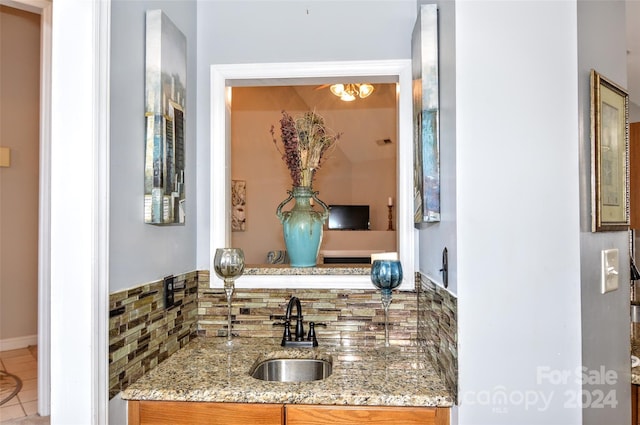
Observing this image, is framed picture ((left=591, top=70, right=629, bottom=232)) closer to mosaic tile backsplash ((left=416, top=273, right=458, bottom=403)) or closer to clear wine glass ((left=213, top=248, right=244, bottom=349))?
mosaic tile backsplash ((left=416, top=273, right=458, bottom=403))

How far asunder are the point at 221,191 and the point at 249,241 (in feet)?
10.9

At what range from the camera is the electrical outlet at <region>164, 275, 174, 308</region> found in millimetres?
1686

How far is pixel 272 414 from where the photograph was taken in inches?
54.7

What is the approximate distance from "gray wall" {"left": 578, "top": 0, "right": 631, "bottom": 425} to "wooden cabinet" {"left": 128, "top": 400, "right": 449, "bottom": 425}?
47cm

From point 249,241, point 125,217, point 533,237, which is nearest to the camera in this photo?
point 533,237

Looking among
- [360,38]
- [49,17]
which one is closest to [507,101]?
[360,38]

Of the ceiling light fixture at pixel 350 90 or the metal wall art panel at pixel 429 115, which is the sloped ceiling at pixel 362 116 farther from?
the metal wall art panel at pixel 429 115

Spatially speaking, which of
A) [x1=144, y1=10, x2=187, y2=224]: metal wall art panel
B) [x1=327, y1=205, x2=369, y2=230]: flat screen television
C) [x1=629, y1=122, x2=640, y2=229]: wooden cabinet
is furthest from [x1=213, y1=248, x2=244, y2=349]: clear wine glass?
[x1=327, y1=205, x2=369, y2=230]: flat screen television

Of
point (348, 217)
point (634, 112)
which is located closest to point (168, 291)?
point (634, 112)

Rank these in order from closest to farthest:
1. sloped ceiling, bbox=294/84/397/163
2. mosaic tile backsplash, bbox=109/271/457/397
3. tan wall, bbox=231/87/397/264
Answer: mosaic tile backsplash, bbox=109/271/457/397
tan wall, bbox=231/87/397/264
sloped ceiling, bbox=294/84/397/163

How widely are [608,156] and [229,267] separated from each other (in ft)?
4.52

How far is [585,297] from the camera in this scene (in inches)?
→ 47.3

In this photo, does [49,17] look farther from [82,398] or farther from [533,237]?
[533,237]

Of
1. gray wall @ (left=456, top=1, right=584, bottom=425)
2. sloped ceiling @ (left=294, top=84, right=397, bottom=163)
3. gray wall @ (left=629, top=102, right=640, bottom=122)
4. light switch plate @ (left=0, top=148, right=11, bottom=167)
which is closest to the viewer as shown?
gray wall @ (left=456, top=1, right=584, bottom=425)
